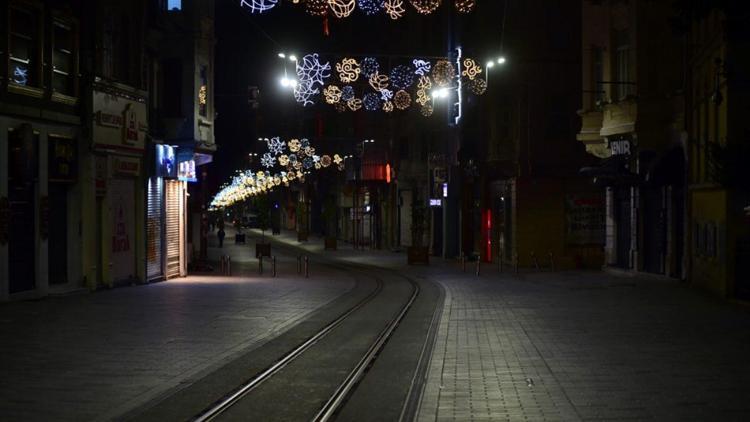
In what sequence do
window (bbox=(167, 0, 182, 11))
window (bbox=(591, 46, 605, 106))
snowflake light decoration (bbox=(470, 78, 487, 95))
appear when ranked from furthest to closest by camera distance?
window (bbox=(591, 46, 605, 106))
window (bbox=(167, 0, 182, 11))
snowflake light decoration (bbox=(470, 78, 487, 95))

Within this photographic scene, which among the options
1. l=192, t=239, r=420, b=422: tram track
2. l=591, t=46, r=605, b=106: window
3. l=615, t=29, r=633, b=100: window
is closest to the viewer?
l=192, t=239, r=420, b=422: tram track

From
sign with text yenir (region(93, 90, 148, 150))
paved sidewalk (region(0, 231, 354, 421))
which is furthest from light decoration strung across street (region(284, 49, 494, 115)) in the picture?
paved sidewalk (region(0, 231, 354, 421))

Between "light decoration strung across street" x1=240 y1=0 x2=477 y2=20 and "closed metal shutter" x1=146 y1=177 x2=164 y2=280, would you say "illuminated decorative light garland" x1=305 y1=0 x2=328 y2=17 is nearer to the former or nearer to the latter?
"light decoration strung across street" x1=240 y1=0 x2=477 y2=20

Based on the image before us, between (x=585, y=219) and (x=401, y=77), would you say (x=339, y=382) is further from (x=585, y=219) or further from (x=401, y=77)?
(x=585, y=219)

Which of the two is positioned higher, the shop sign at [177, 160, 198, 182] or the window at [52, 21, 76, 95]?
the window at [52, 21, 76, 95]

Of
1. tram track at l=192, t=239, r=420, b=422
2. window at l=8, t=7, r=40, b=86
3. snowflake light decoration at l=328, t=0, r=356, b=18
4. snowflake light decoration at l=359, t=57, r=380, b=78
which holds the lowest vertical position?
tram track at l=192, t=239, r=420, b=422

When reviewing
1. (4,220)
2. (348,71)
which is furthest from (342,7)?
(348,71)

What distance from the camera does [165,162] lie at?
35469 millimetres

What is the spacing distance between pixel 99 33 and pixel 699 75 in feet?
56.2

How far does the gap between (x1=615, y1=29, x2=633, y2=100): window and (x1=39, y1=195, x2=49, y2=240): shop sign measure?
63.1ft

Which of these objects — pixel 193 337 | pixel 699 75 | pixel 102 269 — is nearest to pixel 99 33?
pixel 102 269

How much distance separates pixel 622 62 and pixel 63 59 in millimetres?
18822

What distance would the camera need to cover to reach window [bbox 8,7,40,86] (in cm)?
2544

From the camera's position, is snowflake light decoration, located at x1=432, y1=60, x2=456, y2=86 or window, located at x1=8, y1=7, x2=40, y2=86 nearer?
window, located at x1=8, y1=7, x2=40, y2=86
